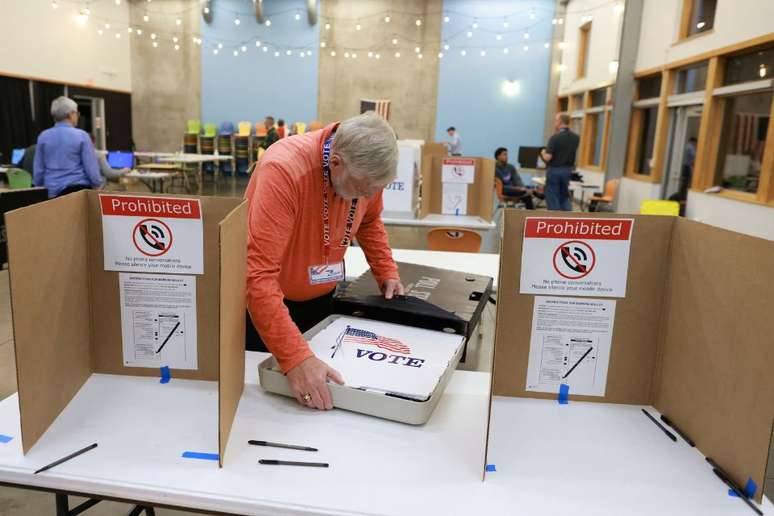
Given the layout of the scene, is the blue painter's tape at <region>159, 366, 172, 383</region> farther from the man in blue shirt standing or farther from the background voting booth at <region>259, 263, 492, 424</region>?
the man in blue shirt standing

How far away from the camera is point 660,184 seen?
310 inches

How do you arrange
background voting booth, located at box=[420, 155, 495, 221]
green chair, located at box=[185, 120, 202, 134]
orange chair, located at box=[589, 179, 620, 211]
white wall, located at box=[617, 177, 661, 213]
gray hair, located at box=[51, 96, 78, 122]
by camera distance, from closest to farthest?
background voting booth, located at box=[420, 155, 495, 221] → gray hair, located at box=[51, 96, 78, 122] → white wall, located at box=[617, 177, 661, 213] → orange chair, located at box=[589, 179, 620, 211] → green chair, located at box=[185, 120, 202, 134]

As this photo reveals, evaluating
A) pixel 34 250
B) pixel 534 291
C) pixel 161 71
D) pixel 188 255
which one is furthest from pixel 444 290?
pixel 161 71

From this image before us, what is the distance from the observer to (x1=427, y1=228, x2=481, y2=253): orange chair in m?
3.97

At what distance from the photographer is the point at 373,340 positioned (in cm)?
129

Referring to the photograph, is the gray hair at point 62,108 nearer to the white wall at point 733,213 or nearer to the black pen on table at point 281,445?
the black pen on table at point 281,445

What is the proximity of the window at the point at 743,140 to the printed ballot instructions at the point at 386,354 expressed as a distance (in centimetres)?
583

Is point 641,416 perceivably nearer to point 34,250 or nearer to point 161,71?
point 34,250

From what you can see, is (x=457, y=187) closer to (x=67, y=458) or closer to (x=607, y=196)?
(x=67, y=458)

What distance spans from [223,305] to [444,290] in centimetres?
81

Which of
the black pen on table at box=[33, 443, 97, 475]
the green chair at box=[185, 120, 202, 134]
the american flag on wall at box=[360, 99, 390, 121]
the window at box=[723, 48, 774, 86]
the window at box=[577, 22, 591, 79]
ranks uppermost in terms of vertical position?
the window at box=[577, 22, 591, 79]

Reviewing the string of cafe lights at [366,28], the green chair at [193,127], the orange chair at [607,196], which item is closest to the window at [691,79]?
the orange chair at [607,196]

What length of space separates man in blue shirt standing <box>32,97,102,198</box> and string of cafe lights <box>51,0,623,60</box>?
29.3ft

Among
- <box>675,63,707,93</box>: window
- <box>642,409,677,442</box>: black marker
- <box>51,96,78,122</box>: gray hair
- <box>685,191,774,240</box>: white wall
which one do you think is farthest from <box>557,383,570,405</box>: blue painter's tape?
<box>675,63,707,93</box>: window
